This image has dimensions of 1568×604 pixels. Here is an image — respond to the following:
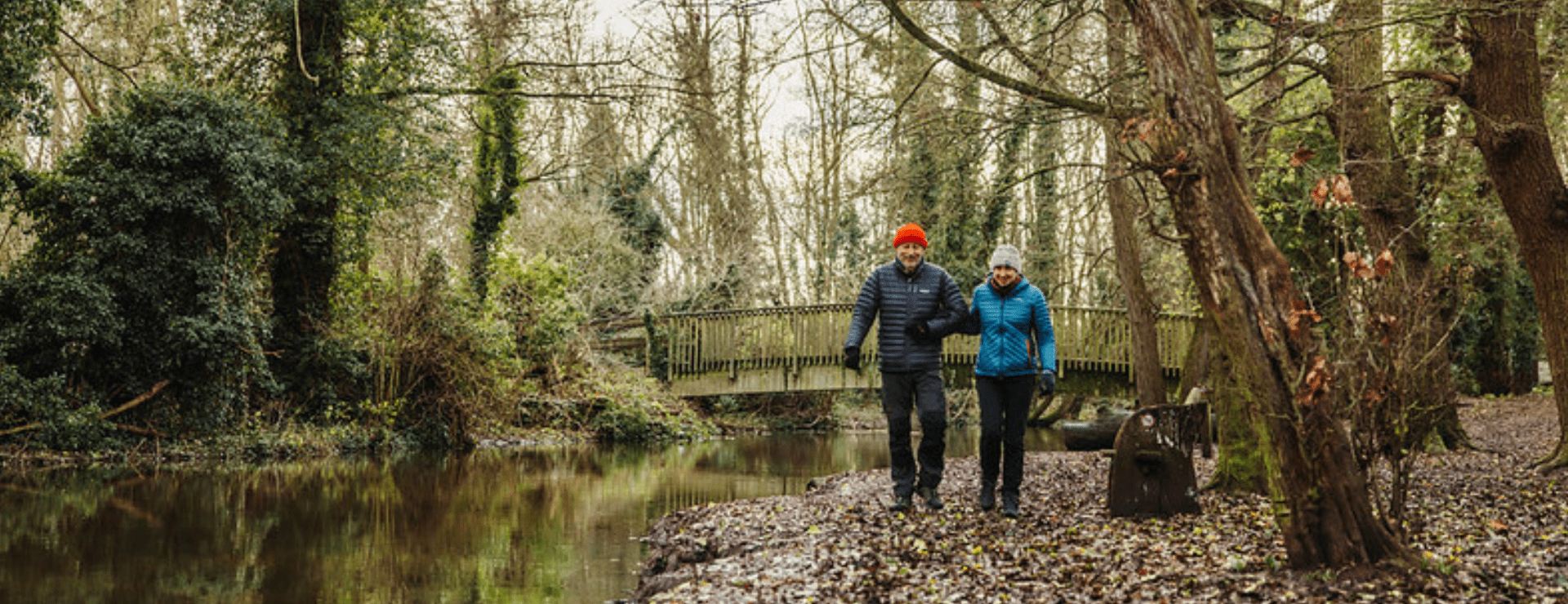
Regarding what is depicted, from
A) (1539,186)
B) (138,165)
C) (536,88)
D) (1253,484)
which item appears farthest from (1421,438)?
(536,88)

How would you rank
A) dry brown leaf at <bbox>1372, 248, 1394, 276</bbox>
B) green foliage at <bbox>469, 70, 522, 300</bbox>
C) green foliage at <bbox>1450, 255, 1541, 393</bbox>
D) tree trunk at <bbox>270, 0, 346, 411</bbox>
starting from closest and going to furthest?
dry brown leaf at <bbox>1372, 248, 1394, 276</bbox>, tree trunk at <bbox>270, 0, 346, 411</bbox>, green foliage at <bbox>469, 70, 522, 300</bbox>, green foliage at <bbox>1450, 255, 1541, 393</bbox>

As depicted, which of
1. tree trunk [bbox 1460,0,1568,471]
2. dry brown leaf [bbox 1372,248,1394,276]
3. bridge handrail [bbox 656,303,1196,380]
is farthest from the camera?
bridge handrail [bbox 656,303,1196,380]

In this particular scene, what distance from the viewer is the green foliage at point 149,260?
14.1 metres

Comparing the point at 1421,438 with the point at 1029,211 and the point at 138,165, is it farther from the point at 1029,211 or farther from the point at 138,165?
the point at 1029,211

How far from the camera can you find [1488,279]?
25141 mm

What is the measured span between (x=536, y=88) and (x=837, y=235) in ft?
30.1

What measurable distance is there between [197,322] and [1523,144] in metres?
14.5

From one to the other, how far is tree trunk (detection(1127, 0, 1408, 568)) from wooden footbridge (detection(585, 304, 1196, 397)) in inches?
597

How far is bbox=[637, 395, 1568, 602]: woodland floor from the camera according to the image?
15.8 ft

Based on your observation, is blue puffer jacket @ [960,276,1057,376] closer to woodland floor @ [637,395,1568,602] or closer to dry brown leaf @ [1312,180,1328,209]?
woodland floor @ [637,395,1568,602]

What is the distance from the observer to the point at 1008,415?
766 cm

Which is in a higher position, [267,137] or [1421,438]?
[267,137]

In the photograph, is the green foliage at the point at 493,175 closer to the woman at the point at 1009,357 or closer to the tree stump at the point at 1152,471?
the woman at the point at 1009,357

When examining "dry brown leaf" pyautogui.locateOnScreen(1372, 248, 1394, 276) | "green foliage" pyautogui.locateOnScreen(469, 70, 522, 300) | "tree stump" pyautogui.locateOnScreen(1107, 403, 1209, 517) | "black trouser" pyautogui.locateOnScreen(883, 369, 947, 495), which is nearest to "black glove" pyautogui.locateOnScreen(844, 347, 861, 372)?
"black trouser" pyautogui.locateOnScreen(883, 369, 947, 495)
